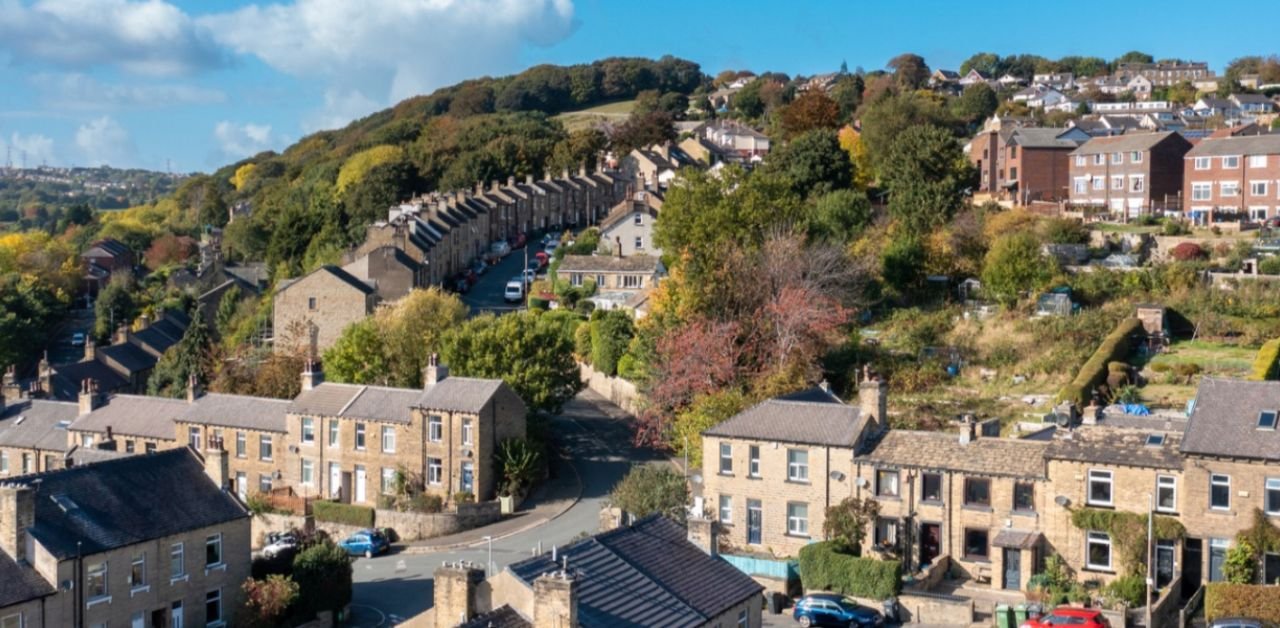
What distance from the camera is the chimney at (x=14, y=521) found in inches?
1287

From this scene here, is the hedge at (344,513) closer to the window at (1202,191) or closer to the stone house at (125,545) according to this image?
the stone house at (125,545)

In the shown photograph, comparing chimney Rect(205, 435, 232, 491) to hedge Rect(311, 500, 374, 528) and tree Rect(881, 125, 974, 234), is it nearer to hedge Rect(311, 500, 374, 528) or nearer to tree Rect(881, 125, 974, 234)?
hedge Rect(311, 500, 374, 528)

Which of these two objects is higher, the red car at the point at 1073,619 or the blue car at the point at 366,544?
the red car at the point at 1073,619

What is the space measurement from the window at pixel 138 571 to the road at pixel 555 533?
6155 millimetres

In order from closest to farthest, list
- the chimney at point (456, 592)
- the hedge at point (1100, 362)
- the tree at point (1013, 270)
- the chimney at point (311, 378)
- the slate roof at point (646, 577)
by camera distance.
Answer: the chimney at point (456, 592)
the slate roof at point (646, 577)
the hedge at point (1100, 362)
the chimney at point (311, 378)
the tree at point (1013, 270)

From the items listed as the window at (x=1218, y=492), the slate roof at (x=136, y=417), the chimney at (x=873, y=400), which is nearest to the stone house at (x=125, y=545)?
the slate roof at (x=136, y=417)

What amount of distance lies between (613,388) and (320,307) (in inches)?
689

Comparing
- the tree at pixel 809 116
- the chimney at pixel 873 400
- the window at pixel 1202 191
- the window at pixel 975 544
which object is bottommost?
the window at pixel 975 544

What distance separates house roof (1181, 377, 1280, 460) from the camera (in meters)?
35.0

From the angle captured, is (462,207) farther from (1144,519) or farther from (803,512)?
(1144,519)

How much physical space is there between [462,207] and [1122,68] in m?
105

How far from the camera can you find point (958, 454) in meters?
39.0

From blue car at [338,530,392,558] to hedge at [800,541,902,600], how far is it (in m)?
15.6

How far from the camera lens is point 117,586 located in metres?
35.2
